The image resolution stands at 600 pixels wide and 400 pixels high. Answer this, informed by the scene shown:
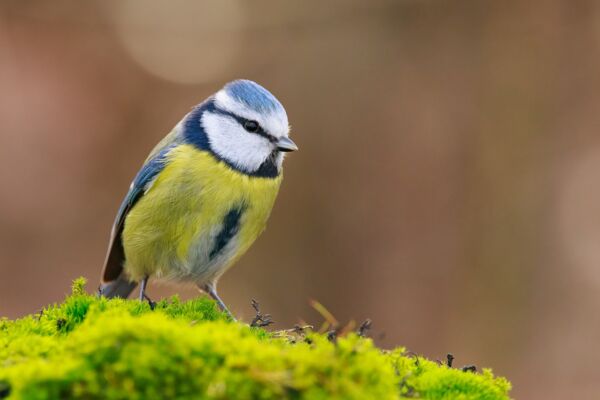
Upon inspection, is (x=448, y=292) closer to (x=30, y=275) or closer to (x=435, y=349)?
(x=435, y=349)

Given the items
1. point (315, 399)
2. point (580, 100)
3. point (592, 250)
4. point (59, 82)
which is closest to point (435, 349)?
point (592, 250)

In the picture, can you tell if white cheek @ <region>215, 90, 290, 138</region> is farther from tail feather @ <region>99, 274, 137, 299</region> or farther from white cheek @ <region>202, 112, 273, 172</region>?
tail feather @ <region>99, 274, 137, 299</region>

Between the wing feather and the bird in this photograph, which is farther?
the wing feather

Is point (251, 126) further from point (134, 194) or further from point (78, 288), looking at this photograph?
point (78, 288)

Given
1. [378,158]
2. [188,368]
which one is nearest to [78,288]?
[188,368]

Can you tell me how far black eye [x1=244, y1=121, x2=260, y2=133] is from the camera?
9.54ft

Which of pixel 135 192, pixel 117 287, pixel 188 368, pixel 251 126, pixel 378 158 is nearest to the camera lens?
pixel 188 368

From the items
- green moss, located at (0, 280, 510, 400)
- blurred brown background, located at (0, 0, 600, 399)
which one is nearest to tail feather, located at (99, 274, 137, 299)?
green moss, located at (0, 280, 510, 400)

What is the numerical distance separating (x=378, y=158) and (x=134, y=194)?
380 cm

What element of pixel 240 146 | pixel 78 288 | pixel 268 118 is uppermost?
pixel 268 118

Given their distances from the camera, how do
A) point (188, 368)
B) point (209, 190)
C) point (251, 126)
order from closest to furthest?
1. point (188, 368)
2. point (209, 190)
3. point (251, 126)

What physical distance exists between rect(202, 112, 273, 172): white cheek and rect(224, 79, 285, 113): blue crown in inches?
4.0

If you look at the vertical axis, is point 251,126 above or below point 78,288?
above

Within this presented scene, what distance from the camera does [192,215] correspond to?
2.82 m
